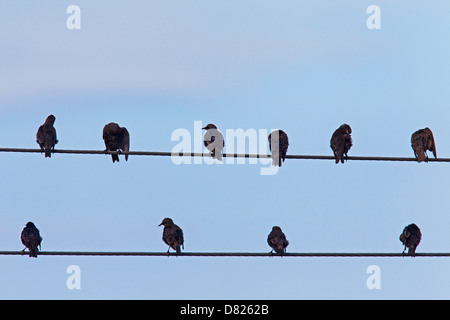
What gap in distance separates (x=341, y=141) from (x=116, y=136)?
4.47 meters

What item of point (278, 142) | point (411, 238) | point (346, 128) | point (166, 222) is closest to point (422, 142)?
point (346, 128)

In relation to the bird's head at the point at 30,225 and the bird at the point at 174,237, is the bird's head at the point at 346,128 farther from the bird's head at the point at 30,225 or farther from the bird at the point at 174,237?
the bird's head at the point at 30,225

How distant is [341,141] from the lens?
21.2 metres

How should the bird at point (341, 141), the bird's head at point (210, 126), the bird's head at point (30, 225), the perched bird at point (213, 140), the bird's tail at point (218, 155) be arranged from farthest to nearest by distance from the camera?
the bird's head at point (210, 126) → the bird's head at point (30, 225) → the perched bird at point (213, 140) → the bird at point (341, 141) → the bird's tail at point (218, 155)

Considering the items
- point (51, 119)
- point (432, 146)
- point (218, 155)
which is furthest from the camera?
point (51, 119)

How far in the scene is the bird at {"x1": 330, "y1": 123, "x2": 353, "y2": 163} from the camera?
21109mm

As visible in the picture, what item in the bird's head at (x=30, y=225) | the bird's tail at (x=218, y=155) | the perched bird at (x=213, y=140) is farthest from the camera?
the bird's head at (x=30, y=225)

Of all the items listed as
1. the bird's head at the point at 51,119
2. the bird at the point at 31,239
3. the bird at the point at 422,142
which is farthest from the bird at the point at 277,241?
the bird's head at the point at 51,119

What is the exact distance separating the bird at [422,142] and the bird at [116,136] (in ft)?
18.6

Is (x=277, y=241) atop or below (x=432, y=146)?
below

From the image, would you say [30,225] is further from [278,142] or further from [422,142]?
[422,142]

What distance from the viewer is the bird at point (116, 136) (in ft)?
71.7

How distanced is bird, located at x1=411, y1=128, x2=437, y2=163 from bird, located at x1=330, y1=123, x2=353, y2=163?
1.26 m

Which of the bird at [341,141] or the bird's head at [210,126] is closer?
the bird at [341,141]
